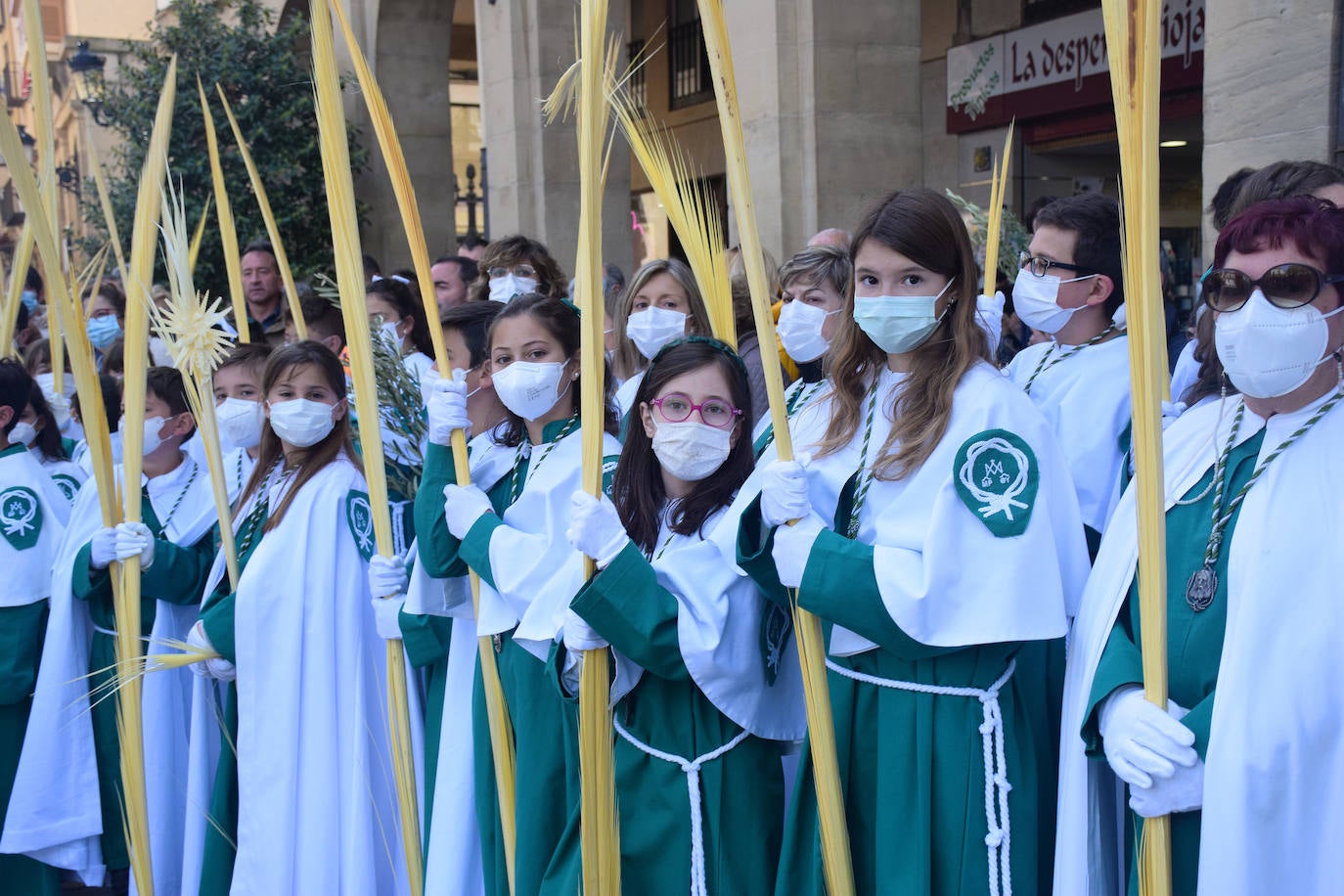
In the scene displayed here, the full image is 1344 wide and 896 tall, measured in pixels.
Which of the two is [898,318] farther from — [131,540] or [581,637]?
[131,540]

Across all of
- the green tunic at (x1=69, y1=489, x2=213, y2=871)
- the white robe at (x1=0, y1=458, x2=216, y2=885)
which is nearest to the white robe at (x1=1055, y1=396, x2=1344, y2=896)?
the green tunic at (x1=69, y1=489, x2=213, y2=871)

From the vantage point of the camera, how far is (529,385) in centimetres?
337

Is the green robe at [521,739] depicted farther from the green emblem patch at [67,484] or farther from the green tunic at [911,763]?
the green emblem patch at [67,484]

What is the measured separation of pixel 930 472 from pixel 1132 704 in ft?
1.91

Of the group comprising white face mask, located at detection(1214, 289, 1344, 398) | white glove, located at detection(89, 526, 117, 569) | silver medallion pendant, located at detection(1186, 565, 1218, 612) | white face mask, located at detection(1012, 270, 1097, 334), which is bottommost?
white glove, located at detection(89, 526, 117, 569)

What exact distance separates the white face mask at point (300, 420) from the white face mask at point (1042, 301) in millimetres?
1977

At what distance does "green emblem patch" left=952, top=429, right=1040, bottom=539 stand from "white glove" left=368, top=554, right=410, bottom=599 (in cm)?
171

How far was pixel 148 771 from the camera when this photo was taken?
14.6 feet

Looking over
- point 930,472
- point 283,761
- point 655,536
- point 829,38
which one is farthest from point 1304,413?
point 829,38

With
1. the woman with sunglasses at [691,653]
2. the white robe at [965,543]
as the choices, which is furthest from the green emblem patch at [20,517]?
the white robe at [965,543]

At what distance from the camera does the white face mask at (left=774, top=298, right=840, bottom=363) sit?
368cm

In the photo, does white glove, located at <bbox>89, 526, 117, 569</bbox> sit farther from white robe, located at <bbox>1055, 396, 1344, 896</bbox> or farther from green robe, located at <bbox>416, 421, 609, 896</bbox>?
white robe, located at <bbox>1055, 396, 1344, 896</bbox>

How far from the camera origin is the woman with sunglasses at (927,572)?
2.42 meters

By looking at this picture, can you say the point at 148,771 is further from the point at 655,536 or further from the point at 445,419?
the point at 655,536
